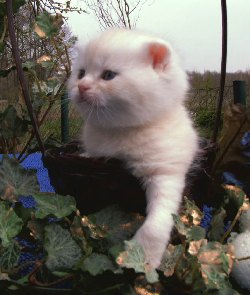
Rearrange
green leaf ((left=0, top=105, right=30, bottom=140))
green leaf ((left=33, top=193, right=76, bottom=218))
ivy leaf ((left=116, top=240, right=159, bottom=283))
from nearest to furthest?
ivy leaf ((left=116, top=240, right=159, bottom=283))
green leaf ((left=33, top=193, right=76, bottom=218))
green leaf ((left=0, top=105, right=30, bottom=140))

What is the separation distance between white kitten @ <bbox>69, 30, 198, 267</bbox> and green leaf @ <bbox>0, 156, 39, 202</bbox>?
0.15 metres

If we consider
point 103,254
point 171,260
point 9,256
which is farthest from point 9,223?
point 171,260

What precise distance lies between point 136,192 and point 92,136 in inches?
7.5

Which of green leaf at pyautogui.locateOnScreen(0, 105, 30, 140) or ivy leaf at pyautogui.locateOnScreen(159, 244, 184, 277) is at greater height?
green leaf at pyautogui.locateOnScreen(0, 105, 30, 140)

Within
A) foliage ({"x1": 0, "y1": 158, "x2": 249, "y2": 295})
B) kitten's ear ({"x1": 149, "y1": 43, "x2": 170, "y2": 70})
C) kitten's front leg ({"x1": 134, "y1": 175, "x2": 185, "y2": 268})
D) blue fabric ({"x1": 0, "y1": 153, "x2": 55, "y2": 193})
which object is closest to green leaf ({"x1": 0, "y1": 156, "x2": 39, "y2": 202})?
foliage ({"x1": 0, "y1": 158, "x2": 249, "y2": 295})

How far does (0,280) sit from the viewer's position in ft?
2.19

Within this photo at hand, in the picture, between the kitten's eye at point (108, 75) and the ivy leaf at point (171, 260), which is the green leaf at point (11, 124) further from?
the ivy leaf at point (171, 260)

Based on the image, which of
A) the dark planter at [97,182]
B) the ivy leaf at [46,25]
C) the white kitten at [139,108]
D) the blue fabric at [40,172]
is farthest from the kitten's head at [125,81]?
the blue fabric at [40,172]

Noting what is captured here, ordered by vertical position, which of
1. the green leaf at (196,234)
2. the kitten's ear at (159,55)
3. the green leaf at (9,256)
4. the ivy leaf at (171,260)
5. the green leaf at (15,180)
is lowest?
the green leaf at (9,256)

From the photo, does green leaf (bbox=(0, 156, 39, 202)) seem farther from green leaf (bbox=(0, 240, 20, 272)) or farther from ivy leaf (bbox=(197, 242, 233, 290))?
ivy leaf (bbox=(197, 242, 233, 290))

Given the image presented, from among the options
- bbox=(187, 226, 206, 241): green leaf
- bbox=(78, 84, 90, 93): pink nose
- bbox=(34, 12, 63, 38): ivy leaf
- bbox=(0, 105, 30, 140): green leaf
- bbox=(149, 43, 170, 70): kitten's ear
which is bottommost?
bbox=(187, 226, 206, 241): green leaf

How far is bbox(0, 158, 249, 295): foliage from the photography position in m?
0.67

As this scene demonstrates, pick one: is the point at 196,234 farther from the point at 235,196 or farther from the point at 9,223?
the point at 9,223

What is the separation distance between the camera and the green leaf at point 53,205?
74cm
